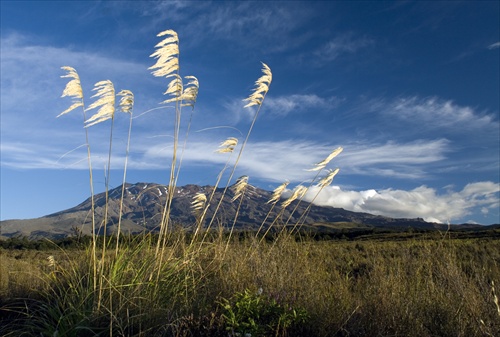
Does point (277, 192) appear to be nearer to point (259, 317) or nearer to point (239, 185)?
point (239, 185)

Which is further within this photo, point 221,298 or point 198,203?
point 198,203

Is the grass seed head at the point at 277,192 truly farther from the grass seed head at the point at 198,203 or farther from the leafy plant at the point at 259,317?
the leafy plant at the point at 259,317

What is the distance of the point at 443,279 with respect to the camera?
5598mm

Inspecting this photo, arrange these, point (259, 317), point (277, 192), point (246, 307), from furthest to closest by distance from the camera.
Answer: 1. point (277, 192)
2. point (259, 317)
3. point (246, 307)

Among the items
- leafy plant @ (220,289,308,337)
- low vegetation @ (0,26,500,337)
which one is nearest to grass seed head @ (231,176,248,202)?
low vegetation @ (0,26,500,337)

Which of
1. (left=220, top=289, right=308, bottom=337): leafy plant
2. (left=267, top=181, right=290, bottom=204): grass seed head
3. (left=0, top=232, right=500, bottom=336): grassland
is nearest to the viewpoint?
(left=220, top=289, right=308, bottom=337): leafy plant

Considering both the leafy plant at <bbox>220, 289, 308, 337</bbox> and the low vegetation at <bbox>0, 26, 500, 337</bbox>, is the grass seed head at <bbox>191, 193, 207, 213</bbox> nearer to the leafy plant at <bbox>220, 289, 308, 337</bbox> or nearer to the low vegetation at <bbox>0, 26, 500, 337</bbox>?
the low vegetation at <bbox>0, 26, 500, 337</bbox>

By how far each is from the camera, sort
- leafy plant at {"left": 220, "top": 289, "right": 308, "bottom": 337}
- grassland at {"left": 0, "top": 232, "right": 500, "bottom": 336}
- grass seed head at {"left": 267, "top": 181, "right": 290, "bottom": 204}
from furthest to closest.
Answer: grass seed head at {"left": 267, "top": 181, "right": 290, "bottom": 204} < grassland at {"left": 0, "top": 232, "right": 500, "bottom": 336} < leafy plant at {"left": 220, "top": 289, "right": 308, "bottom": 337}

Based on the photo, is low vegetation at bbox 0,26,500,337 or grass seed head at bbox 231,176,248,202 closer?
low vegetation at bbox 0,26,500,337

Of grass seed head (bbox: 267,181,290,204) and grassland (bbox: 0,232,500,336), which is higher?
grass seed head (bbox: 267,181,290,204)

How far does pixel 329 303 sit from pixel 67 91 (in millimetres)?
3617

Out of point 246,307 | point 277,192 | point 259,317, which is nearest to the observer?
point 246,307

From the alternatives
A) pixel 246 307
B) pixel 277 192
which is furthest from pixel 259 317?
pixel 277 192

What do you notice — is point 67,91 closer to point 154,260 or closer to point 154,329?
point 154,260
